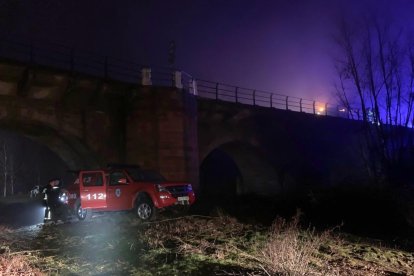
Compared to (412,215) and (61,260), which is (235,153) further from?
(61,260)

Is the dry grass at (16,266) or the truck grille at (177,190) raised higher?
the truck grille at (177,190)

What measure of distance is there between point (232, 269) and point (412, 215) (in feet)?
41.5

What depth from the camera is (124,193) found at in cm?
1397

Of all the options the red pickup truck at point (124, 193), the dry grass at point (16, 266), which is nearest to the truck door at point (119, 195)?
the red pickup truck at point (124, 193)

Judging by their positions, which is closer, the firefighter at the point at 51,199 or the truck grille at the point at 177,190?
the truck grille at the point at 177,190

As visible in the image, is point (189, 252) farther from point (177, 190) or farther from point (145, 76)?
point (145, 76)

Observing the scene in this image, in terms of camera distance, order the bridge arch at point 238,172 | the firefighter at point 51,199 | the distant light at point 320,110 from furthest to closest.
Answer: the distant light at point 320,110 < the bridge arch at point 238,172 < the firefighter at point 51,199

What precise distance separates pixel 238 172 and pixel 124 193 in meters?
24.7

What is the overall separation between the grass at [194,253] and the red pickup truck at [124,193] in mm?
2363

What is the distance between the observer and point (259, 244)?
8742mm

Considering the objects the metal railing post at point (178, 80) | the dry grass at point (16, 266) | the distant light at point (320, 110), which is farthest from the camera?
the distant light at point (320, 110)

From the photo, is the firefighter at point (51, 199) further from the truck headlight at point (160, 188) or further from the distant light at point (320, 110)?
the distant light at point (320, 110)

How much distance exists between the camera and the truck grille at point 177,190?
1426cm

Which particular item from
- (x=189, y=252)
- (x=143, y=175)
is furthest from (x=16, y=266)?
(x=143, y=175)
